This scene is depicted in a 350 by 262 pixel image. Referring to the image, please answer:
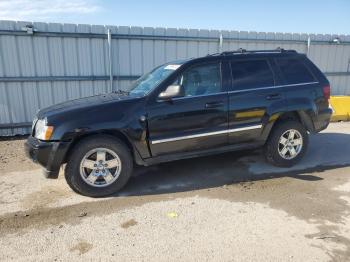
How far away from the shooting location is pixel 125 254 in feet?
10.4

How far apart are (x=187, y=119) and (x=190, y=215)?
138 centimetres

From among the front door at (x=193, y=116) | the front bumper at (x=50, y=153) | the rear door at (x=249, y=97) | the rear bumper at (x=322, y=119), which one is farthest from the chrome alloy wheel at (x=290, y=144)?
the front bumper at (x=50, y=153)

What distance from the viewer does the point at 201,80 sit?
482 cm

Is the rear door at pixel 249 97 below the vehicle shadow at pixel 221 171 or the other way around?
the other way around

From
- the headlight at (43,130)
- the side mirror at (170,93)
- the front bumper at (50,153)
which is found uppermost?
the side mirror at (170,93)

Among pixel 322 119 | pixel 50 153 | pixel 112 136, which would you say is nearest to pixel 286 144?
pixel 322 119

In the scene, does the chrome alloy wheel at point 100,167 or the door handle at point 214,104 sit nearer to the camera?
the chrome alloy wheel at point 100,167

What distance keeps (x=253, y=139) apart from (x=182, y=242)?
242cm

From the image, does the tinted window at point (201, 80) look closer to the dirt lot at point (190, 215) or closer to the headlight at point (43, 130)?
the dirt lot at point (190, 215)

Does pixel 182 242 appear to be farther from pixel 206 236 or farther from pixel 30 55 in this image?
pixel 30 55

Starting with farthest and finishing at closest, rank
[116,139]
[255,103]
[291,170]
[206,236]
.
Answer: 1. [291,170]
2. [255,103]
3. [116,139]
4. [206,236]

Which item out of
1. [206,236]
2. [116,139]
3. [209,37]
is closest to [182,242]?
[206,236]

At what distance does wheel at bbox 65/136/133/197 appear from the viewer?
14.1 feet

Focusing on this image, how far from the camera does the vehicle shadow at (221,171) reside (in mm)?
4836
